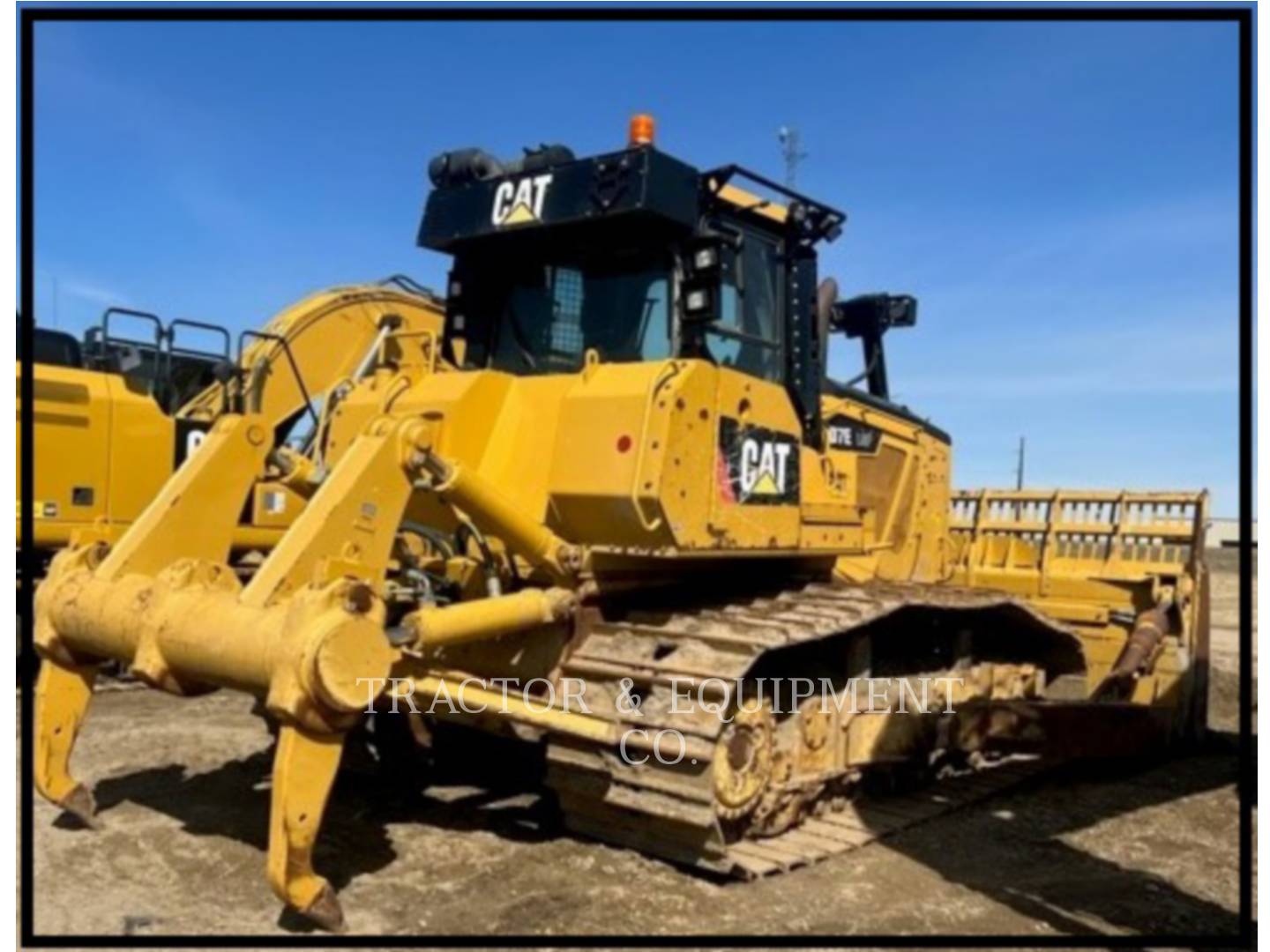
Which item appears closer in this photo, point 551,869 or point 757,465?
point 551,869

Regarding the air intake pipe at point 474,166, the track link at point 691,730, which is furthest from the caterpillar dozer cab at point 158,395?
the track link at point 691,730

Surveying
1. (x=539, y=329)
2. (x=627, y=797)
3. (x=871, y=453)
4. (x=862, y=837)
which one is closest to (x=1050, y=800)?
(x=862, y=837)

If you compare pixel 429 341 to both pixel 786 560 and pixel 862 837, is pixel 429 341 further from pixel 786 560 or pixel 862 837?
pixel 862 837

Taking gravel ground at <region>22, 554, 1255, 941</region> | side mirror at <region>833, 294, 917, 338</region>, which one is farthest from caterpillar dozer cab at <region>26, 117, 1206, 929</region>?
side mirror at <region>833, 294, 917, 338</region>

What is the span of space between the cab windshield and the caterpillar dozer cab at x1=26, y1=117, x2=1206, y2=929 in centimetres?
2

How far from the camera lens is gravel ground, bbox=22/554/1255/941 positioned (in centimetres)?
512

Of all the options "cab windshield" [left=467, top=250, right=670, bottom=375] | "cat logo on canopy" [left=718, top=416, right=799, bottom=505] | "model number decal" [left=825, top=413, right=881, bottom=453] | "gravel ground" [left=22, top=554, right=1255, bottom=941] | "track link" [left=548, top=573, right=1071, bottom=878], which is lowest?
"gravel ground" [left=22, top=554, right=1255, bottom=941]

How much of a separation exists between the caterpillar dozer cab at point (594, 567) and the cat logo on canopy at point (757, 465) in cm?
2

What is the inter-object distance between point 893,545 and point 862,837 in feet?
8.82

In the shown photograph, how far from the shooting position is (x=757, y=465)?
20.8ft

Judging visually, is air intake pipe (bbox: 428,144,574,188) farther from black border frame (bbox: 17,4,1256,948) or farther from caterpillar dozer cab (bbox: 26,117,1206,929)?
black border frame (bbox: 17,4,1256,948)

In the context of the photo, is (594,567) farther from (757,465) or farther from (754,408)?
(754,408)

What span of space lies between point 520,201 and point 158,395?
195 inches

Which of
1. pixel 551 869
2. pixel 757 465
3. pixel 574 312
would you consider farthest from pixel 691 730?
pixel 574 312
